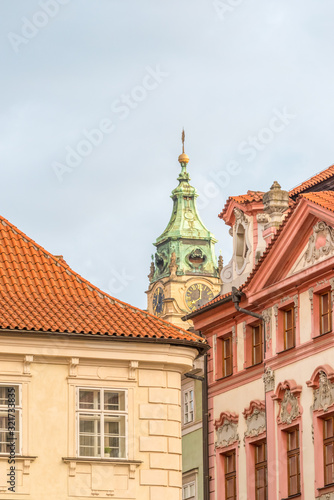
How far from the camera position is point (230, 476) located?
4678cm

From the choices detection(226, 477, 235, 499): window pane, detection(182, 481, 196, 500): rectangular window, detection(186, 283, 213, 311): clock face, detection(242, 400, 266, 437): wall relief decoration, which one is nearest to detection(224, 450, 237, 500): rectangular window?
detection(226, 477, 235, 499): window pane

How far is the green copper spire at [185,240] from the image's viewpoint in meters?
148

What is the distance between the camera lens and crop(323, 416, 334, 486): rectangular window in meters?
40.9

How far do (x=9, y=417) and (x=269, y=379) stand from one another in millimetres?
13865

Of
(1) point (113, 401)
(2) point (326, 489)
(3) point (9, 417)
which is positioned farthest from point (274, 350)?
(3) point (9, 417)

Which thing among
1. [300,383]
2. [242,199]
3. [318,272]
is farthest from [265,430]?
[242,199]

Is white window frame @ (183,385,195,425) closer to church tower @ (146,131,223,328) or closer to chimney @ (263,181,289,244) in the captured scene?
chimney @ (263,181,289,244)

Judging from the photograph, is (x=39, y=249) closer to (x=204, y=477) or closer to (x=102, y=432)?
(x=102, y=432)

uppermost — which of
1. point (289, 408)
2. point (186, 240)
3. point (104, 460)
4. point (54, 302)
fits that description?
point (186, 240)

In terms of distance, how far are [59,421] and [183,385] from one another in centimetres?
1888

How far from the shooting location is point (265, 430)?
44.5 m

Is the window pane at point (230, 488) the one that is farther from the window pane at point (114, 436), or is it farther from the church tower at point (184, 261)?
the church tower at point (184, 261)

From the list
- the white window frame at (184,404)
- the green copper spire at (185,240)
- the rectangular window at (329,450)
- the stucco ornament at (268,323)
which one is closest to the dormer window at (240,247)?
the stucco ornament at (268,323)

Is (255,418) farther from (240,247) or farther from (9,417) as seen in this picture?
(9,417)
